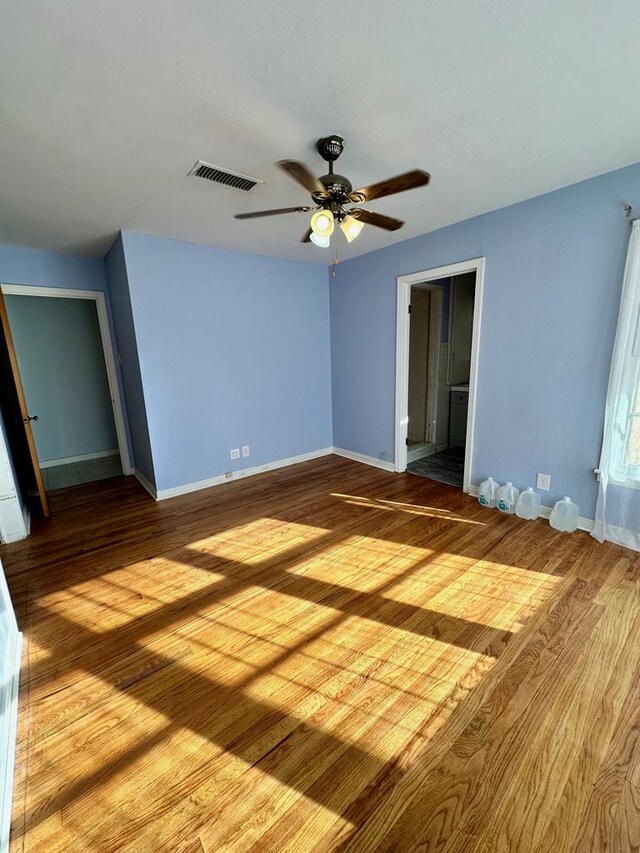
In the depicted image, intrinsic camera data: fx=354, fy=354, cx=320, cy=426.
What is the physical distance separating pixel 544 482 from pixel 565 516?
1.00 feet

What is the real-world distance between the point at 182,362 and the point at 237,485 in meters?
1.45

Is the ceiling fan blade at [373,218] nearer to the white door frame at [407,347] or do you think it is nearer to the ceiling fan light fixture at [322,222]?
the ceiling fan light fixture at [322,222]

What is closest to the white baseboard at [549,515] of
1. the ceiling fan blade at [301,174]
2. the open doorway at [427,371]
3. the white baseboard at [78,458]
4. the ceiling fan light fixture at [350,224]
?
the open doorway at [427,371]

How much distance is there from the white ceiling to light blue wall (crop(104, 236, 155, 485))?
0.88 metres

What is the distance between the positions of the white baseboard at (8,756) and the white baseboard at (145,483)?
203 cm

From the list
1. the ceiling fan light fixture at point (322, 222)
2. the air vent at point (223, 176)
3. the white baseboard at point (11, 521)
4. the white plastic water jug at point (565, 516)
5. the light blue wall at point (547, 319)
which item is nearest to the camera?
the ceiling fan light fixture at point (322, 222)

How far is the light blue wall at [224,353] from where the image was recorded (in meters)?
3.42

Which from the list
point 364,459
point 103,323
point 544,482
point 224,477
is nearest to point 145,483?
point 224,477

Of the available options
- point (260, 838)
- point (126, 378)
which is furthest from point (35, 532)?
point (260, 838)

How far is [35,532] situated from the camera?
3062mm

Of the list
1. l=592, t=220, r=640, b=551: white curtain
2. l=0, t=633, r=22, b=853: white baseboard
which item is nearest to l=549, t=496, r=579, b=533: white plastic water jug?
l=592, t=220, r=640, b=551: white curtain

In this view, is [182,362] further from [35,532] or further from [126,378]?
[35,532]

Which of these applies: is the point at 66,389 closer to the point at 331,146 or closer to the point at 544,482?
the point at 331,146

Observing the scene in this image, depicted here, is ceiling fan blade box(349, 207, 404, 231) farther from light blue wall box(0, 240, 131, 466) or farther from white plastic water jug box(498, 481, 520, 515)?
light blue wall box(0, 240, 131, 466)
